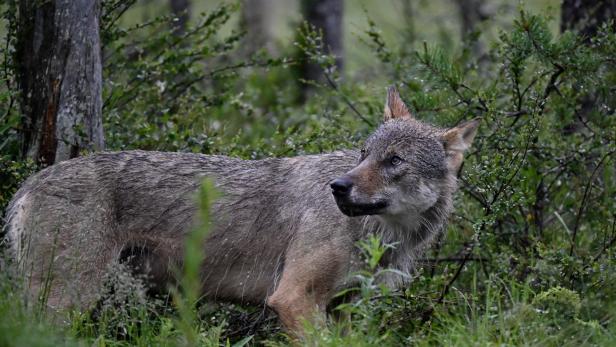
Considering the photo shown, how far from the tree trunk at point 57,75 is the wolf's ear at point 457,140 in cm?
280

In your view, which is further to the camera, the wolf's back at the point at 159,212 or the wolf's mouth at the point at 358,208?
the wolf's back at the point at 159,212

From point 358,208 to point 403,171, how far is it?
49 centimetres

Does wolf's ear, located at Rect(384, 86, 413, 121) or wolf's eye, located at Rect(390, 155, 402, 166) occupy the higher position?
wolf's ear, located at Rect(384, 86, 413, 121)

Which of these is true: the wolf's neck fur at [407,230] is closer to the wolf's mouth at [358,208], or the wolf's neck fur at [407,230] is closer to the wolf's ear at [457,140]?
the wolf's ear at [457,140]

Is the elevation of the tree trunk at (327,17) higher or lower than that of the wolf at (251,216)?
higher

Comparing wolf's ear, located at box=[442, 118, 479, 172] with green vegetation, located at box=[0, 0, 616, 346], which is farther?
wolf's ear, located at box=[442, 118, 479, 172]

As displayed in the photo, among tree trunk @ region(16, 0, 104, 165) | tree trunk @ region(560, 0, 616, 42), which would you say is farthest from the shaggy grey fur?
tree trunk @ region(560, 0, 616, 42)

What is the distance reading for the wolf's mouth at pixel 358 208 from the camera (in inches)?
228

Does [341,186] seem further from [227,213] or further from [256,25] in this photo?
[256,25]

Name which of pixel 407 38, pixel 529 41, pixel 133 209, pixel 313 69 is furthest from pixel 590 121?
pixel 407 38

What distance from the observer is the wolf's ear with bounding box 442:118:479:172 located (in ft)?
20.7

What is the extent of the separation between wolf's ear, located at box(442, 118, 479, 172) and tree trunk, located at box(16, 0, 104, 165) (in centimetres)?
280

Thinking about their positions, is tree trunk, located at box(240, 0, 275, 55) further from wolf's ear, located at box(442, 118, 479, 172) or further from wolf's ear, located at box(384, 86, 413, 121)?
wolf's ear, located at box(442, 118, 479, 172)

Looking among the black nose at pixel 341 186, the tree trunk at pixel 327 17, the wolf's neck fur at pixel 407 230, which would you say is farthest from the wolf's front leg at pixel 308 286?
the tree trunk at pixel 327 17
